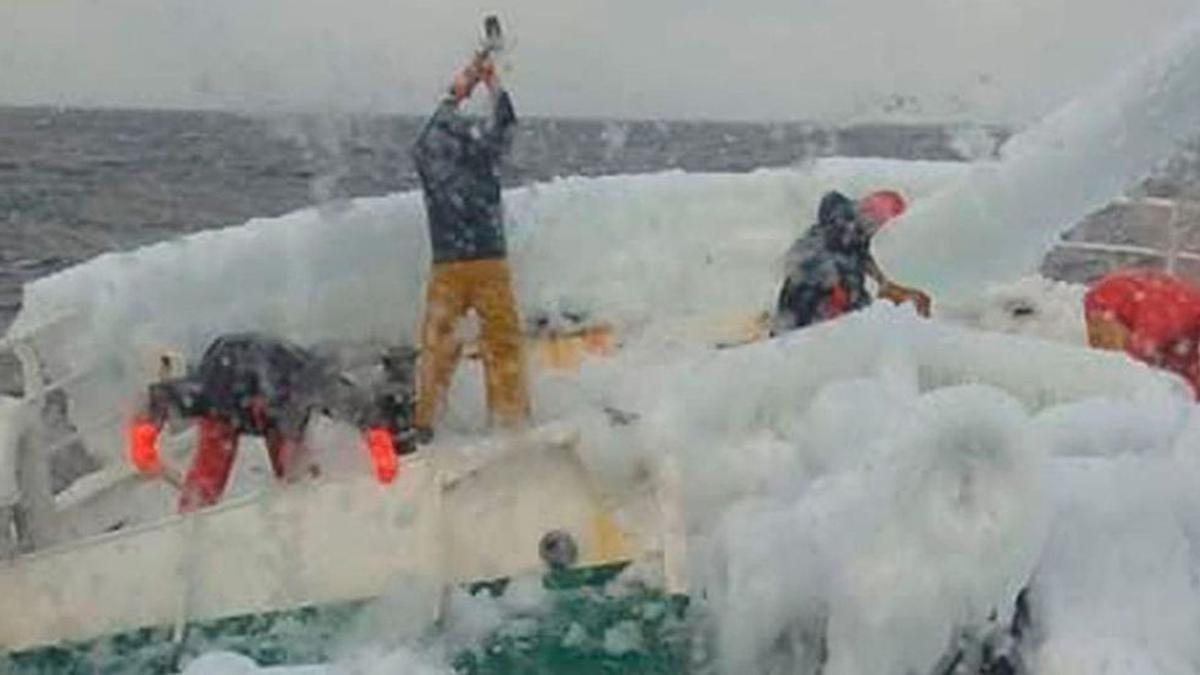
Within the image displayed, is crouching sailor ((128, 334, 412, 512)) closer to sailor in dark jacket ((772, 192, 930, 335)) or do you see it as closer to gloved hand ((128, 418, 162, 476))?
gloved hand ((128, 418, 162, 476))

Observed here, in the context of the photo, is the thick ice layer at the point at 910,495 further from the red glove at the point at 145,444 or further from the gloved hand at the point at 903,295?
the gloved hand at the point at 903,295

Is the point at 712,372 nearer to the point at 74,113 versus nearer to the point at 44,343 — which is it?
the point at 44,343

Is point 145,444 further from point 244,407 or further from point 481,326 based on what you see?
point 481,326

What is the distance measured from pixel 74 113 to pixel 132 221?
7150 cm

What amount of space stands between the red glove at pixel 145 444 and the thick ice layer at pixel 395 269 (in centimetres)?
72

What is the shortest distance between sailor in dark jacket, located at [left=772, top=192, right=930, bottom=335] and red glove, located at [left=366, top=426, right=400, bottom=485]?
2275 millimetres

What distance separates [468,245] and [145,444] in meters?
1.64

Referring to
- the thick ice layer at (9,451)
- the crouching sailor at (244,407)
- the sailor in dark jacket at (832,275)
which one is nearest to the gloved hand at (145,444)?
the crouching sailor at (244,407)

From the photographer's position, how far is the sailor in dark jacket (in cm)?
879

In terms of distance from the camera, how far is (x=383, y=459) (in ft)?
22.9

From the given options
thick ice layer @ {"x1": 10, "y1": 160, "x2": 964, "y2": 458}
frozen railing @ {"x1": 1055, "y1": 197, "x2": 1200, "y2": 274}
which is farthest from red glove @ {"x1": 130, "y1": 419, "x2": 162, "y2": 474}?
frozen railing @ {"x1": 1055, "y1": 197, "x2": 1200, "y2": 274}

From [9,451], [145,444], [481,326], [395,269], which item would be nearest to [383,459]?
[145,444]

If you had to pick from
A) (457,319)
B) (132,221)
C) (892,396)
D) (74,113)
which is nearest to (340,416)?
(457,319)

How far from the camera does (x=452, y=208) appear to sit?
8508 millimetres
